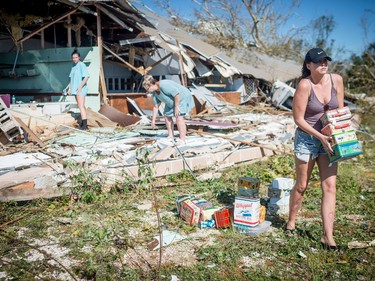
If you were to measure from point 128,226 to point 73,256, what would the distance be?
846 millimetres

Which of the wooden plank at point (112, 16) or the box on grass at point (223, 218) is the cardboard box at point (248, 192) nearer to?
the box on grass at point (223, 218)

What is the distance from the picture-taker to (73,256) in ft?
11.4

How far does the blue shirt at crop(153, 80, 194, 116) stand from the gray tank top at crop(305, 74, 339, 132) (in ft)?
13.1

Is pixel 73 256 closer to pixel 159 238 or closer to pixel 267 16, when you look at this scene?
pixel 159 238

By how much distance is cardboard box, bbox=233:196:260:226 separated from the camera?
3.99 m

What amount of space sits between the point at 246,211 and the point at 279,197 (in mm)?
1034

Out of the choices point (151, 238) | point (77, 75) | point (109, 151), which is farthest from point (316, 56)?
point (77, 75)

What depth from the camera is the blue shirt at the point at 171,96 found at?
7.33 metres

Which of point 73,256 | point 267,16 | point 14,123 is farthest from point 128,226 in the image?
point 267,16

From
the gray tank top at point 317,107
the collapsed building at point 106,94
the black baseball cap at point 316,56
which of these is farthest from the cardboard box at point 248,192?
the collapsed building at point 106,94

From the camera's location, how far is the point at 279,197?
16.0ft


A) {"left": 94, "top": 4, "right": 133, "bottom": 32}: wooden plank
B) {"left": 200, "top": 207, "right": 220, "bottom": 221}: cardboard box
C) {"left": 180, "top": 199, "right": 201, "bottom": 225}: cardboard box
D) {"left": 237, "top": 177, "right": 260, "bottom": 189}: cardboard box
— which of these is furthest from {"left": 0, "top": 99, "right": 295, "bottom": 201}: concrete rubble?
{"left": 94, "top": 4, "right": 133, "bottom": 32}: wooden plank

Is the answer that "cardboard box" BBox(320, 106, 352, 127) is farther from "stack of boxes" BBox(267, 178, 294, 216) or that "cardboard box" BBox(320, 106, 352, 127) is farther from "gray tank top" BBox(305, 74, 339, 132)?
"stack of boxes" BBox(267, 178, 294, 216)

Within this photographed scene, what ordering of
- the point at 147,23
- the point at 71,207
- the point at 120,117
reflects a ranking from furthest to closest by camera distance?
the point at 147,23, the point at 120,117, the point at 71,207
